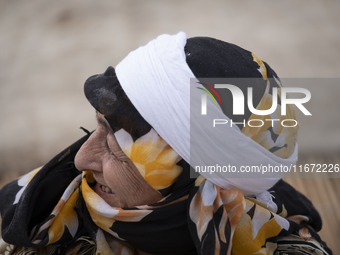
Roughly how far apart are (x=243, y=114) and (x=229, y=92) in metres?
0.07

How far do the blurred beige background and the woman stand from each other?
146 centimetres

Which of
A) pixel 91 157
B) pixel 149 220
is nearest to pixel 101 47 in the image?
pixel 91 157

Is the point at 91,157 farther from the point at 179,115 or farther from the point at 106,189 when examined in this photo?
the point at 179,115

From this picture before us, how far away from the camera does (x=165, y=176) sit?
1355 millimetres

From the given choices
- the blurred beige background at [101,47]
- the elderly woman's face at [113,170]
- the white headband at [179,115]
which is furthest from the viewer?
the blurred beige background at [101,47]

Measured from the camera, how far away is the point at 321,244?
1.71 m

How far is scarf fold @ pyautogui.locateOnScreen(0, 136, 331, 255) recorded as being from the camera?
136 cm

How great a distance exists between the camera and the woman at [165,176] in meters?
1.31

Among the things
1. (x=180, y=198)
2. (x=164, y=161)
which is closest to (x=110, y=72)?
(x=164, y=161)

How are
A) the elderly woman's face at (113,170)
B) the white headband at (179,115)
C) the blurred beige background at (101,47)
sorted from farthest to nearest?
the blurred beige background at (101,47) → the elderly woman's face at (113,170) → the white headband at (179,115)

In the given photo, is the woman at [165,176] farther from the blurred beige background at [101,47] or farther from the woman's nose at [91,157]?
the blurred beige background at [101,47]

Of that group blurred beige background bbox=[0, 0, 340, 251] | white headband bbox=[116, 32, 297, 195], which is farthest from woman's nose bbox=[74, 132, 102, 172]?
blurred beige background bbox=[0, 0, 340, 251]

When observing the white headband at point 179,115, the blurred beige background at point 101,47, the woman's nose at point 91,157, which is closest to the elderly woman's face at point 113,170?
the woman's nose at point 91,157

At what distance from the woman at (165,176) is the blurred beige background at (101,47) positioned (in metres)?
1.46
